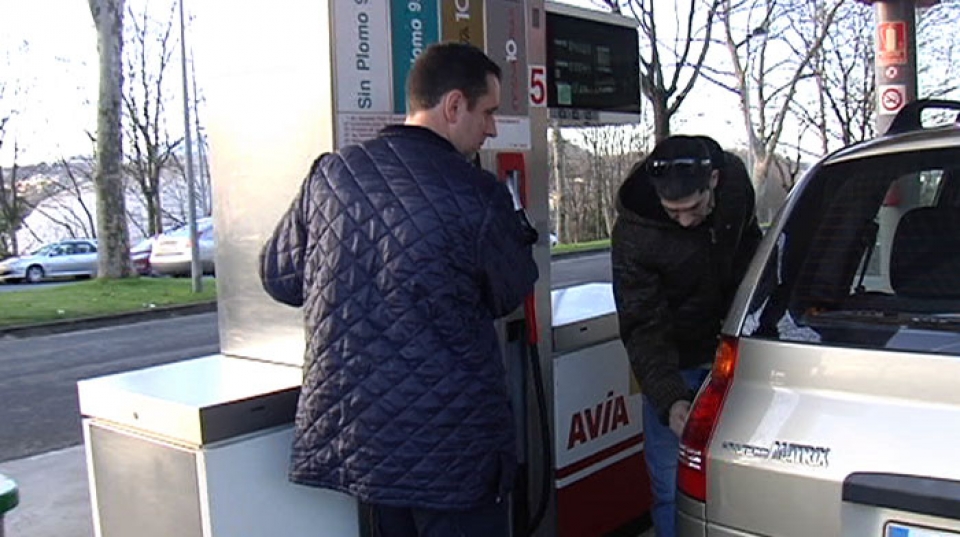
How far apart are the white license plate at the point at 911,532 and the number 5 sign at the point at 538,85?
79.5 inches

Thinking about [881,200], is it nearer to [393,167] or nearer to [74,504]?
[393,167]

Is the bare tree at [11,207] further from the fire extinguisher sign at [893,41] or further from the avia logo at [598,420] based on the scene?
the avia logo at [598,420]

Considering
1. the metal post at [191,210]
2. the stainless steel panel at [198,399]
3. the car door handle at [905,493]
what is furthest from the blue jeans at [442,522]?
the metal post at [191,210]

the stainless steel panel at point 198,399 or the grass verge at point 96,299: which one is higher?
the stainless steel panel at point 198,399

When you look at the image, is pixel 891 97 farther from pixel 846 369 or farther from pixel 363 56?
pixel 846 369

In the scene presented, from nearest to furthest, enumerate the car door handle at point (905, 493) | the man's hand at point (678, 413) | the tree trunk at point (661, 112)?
the car door handle at point (905, 493), the man's hand at point (678, 413), the tree trunk at point (661, 112)

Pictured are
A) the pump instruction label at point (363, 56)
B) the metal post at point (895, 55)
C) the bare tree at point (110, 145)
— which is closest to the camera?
the pump instruction label at point (363, 56)

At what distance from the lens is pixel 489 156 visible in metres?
3.19

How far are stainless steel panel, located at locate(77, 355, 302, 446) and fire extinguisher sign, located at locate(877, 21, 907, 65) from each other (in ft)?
22.4

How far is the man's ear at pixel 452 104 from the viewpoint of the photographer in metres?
2.34

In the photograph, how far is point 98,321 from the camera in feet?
44.5

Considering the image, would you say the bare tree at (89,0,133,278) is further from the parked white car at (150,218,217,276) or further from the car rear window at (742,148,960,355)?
the car rear window at (742,148,960,355)

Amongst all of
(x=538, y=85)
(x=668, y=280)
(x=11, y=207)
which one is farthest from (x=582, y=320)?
(x=11, y=207)

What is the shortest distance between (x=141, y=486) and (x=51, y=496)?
2957 millimetres
